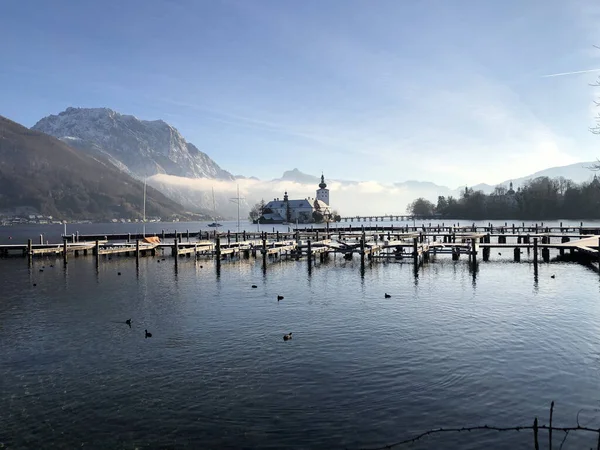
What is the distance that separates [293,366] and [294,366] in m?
0.04

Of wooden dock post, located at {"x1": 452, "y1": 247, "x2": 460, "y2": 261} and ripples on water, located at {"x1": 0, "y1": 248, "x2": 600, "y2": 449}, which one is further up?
wooden dock post, located at {"x1": 452, "y1": 247, "x2": 460, "y2": 261}

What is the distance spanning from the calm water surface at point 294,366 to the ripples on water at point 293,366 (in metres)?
0.07

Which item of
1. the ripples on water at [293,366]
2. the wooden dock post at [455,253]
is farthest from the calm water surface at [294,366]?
the wooden dock post at [455,253]

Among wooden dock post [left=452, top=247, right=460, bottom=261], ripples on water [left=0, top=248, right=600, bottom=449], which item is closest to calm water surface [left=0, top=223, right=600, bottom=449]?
ripples on water [left=0, top=248, right=600, bottom=449]

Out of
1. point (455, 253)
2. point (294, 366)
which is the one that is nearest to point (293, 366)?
point (294, 366)

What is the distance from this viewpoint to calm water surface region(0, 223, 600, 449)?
1260cm

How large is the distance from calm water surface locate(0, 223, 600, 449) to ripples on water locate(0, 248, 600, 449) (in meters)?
0.07

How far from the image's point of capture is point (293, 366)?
17219 mm

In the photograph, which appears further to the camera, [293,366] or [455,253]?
[455,253]

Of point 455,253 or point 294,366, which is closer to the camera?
point 294,366

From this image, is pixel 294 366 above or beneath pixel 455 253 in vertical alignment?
beneath

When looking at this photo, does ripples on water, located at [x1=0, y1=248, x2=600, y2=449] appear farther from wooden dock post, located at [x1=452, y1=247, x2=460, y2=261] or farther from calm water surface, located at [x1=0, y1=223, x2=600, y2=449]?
wooden dock post, located at [x1=452, y1=247, x2=460, y2=261]

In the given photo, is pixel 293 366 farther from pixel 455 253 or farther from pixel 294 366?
pixel 455 253

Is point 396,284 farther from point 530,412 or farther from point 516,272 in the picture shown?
point 530,412
